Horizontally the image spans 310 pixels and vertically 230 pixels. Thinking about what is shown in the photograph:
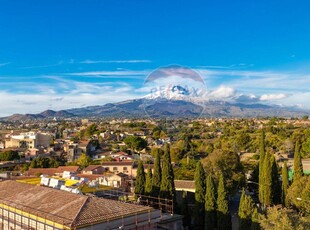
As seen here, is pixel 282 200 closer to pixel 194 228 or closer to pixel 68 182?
pixel 194 228

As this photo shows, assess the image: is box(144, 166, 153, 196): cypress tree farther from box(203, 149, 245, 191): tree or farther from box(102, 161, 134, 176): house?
box(102, 161, 134, 176): house

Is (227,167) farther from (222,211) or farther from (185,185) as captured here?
(222,211)

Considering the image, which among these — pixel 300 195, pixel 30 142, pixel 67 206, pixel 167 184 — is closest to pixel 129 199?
pixel 167 184

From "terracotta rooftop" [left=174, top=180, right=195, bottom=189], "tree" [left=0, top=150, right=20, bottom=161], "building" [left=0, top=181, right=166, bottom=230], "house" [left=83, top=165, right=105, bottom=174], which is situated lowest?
"terracotta rooftop" [left=174, top=180, right=195, bottom=189]

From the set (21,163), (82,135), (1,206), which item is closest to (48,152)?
(21,163)

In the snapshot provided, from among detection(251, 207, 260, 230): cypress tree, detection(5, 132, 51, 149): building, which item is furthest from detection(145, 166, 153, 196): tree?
detection(5, 132, 51, 149): building

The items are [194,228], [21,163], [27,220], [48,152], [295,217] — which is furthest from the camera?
[48,152]
